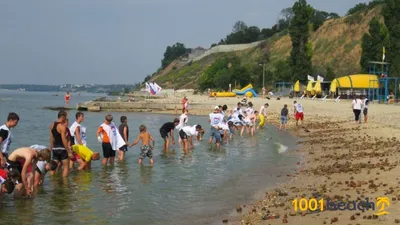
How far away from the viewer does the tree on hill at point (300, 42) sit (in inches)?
2596

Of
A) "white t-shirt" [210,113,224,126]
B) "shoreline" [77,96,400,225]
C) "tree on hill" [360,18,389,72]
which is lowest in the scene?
"shoreline" [77,96,400,225]

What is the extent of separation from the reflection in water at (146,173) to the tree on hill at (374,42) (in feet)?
143

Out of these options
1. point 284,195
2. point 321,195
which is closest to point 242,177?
point 284,195

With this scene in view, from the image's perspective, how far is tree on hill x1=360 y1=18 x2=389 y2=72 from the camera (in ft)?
175

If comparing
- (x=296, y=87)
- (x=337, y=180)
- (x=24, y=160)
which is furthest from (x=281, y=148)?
(x=296, y=87)

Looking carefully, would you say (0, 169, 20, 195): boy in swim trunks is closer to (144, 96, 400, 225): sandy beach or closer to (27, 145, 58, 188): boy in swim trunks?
(27, 145, 58, 188): boy in swim trunks

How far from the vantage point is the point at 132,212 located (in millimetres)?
9078

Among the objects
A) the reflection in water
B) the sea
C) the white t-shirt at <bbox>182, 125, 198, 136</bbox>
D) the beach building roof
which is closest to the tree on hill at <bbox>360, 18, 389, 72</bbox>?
the beach building roof

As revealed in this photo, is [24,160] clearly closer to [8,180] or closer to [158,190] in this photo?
[8,180]

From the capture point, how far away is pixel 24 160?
31.5ft

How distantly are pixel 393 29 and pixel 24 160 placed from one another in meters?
48.2

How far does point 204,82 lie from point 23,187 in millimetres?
94151

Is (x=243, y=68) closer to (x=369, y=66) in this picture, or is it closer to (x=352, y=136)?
(x=369, y=66)

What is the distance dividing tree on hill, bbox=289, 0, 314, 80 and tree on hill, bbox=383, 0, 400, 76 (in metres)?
15.4
